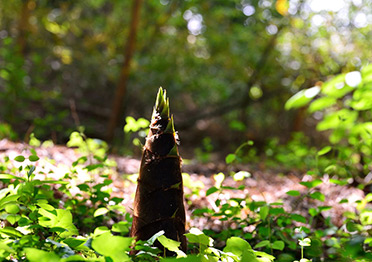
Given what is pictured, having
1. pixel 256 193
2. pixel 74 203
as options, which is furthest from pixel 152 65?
pixel 74 203

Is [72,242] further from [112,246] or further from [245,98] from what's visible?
[245,98]

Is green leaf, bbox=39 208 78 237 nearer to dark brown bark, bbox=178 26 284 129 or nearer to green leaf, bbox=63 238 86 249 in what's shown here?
green leaf, bbox=63 238 86 249

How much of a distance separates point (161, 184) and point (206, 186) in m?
1.85

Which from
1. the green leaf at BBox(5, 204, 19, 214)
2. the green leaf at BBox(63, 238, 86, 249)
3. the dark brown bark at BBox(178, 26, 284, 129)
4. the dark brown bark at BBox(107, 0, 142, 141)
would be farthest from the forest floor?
the dark brown bark at BBox(178, 26, 284, 129)

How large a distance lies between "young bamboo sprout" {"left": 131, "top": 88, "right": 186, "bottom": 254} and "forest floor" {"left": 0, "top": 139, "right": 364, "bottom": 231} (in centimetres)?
43

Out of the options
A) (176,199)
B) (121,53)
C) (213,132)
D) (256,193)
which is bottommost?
(176,199)

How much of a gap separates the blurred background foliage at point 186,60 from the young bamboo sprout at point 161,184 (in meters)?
5.25

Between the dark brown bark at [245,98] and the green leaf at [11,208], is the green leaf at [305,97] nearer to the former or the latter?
the green leaf at [11,208]

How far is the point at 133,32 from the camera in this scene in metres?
6.25

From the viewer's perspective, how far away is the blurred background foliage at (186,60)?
718cm

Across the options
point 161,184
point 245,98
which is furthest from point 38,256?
point 245,98

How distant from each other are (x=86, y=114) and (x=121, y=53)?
6.66 feet

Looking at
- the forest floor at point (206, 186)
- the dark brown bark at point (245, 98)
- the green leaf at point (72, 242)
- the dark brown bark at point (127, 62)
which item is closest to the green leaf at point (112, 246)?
the green leaf at point (72, 242)

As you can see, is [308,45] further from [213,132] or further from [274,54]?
[213,132]
